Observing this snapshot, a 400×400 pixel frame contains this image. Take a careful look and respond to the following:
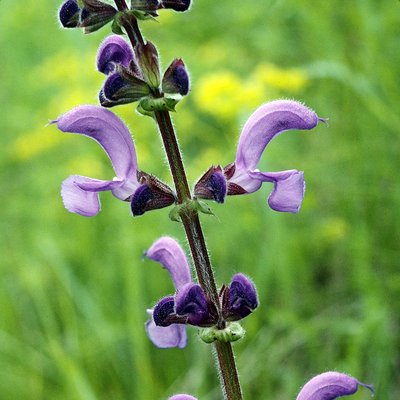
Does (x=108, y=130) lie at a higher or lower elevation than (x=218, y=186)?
higher

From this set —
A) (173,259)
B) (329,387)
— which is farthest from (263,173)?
(329,387)

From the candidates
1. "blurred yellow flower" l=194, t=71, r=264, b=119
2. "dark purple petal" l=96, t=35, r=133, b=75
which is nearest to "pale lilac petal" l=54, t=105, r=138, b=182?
"dark purple petal" l=96, t=35, r=133, b=75

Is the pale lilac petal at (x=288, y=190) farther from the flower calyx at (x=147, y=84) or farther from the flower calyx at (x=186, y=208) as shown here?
the flower calyx at (x=147, y=84)

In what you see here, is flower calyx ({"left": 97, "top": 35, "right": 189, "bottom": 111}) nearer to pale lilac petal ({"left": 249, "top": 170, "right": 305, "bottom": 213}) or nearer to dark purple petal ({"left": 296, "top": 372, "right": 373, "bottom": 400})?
pale lilac petal ({"left": 249, "top": 170, "right": 305, "bottom": 213})

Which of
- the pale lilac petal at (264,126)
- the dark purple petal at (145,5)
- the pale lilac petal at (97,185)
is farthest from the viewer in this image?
the pale lilac petal at (264,126)

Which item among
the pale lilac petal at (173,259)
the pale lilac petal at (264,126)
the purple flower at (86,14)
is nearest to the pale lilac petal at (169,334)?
the pale lilac petal at (173,259)

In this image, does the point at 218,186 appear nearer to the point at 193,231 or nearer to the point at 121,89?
the point at 193,231
